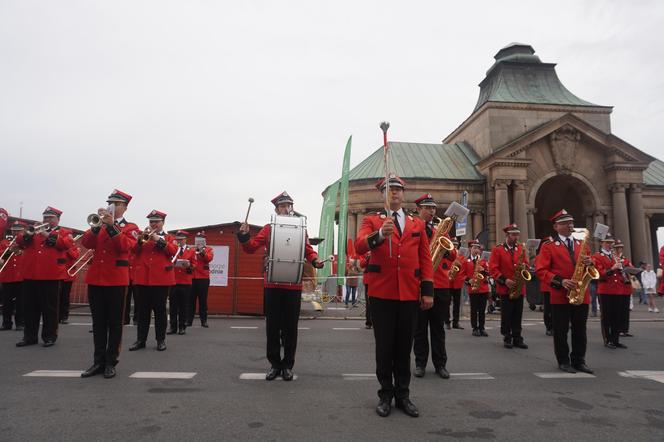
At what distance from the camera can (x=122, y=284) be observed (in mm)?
6230

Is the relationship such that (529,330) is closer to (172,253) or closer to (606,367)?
(606,367)

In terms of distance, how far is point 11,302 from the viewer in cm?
1097

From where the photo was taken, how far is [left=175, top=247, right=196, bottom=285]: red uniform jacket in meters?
10.9

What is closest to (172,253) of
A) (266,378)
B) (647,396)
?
(266,378)

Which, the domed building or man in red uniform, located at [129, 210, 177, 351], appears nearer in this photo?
man in red uniform, located at [129, 210, 177, 351]

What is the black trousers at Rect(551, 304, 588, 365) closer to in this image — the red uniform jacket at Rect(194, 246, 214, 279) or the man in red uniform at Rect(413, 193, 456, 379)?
the man in red uniform at Rect(413, 193, 456, 379)

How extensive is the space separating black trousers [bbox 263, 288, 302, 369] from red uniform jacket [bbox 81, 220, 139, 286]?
6.95ft

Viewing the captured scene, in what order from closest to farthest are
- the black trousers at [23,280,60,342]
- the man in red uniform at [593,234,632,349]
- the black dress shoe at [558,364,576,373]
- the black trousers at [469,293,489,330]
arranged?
the black dress shoe at [558,364,576,373], the black trousers at [23,280,60,342], the man in red uniform at [593,234,632,349], the black trousers at [469,293,489,330]

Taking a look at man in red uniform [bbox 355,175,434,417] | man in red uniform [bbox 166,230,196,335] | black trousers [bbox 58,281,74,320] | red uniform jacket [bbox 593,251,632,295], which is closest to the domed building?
red uniform jacket [bbox 593,251,632,295]

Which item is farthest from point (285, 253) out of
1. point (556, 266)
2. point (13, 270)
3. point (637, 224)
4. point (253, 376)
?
point (637, 224)

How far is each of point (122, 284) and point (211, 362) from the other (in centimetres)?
181

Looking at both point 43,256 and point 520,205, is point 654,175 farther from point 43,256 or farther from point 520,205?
point 43,256

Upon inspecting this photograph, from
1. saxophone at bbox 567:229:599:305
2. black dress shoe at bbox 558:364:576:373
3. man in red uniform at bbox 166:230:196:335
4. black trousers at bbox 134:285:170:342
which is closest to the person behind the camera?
black dress shoe at bbox 558:364:576:373

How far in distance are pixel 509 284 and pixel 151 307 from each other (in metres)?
7.20
